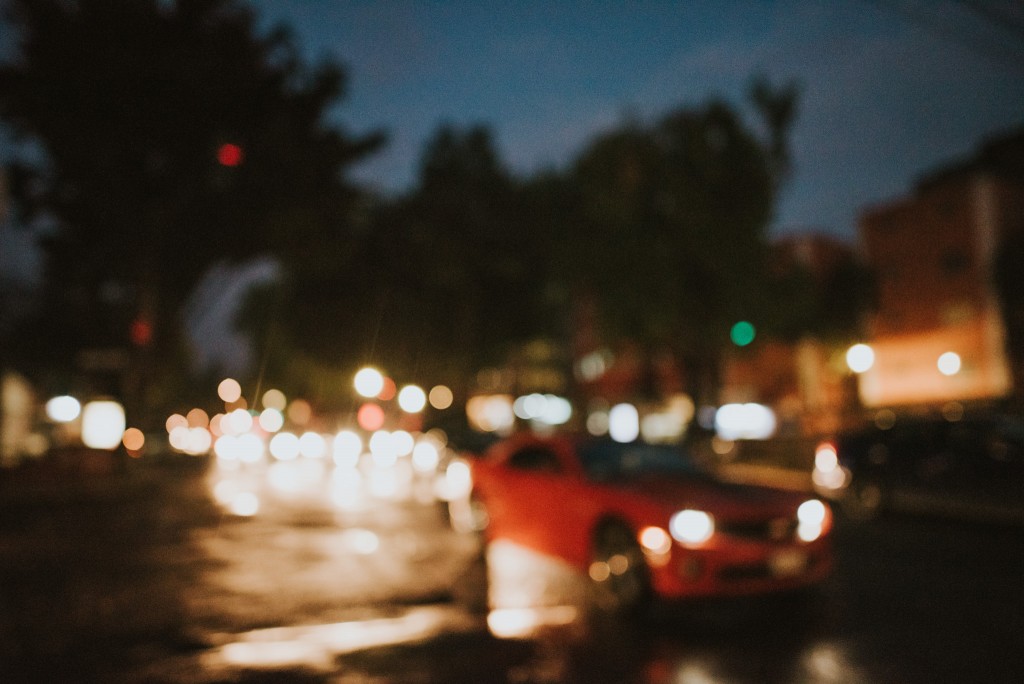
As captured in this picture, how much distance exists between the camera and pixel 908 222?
120ft

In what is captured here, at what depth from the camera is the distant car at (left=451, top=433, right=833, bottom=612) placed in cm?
662

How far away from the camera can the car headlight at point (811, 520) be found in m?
6.93

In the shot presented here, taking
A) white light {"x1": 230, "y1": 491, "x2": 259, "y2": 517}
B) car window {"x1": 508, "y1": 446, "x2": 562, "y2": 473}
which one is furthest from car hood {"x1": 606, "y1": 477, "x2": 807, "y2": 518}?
white light {"x1": 230, "y1": 491, "x2": 259, "y2": 517}

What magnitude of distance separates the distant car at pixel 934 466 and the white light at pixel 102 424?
20974mm

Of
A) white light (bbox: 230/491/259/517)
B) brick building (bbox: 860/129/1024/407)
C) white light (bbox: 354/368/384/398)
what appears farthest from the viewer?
brick building (bbox: 860/129/1024/407)

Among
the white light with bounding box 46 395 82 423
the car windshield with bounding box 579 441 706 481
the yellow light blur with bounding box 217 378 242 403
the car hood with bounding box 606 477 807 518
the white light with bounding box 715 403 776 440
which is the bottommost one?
the car hood with bounding box 606 477 807 518

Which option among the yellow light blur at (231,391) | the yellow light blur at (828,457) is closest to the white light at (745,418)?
the yellow light blur at (828,457)

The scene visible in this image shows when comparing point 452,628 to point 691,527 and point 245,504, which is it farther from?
point 245,504

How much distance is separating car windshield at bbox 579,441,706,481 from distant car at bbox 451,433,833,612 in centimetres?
1

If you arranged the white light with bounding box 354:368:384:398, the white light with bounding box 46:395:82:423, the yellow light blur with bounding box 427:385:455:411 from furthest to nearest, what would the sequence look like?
the yellow light blur with bounding box 427:385:455:411 → the white light with bounding box 46:395:82:423 → the white light with bounding box 354:368:384:398

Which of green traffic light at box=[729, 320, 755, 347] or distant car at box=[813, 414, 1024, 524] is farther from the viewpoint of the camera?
green traffic light at box=[729, 320, 755, 347]

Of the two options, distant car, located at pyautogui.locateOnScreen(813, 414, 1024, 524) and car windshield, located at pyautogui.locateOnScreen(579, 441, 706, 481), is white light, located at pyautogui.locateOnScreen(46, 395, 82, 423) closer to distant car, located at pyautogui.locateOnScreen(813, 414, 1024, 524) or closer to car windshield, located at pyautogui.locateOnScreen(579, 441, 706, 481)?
distant car, located at pyautogui.locateOnScreen(813, 414, 1024, 524)

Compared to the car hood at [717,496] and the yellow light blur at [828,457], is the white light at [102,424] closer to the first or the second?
the yellow light blur at [828,457]

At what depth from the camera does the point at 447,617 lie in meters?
7.01
